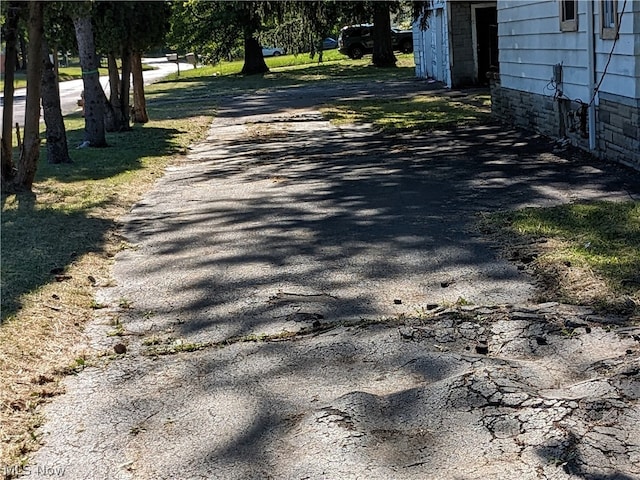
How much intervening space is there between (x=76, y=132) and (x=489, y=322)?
17.3 meters

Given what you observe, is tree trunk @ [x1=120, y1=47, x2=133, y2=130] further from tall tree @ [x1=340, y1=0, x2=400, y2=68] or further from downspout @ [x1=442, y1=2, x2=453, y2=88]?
tall tree @ [x1=340, y1=0, x2=400, y2=68]

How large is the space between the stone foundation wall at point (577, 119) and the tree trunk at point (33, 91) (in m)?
6.72

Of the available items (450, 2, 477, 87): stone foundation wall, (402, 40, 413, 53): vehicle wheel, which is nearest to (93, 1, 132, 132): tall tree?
(450, 2, 477, 87): stone foundation wall

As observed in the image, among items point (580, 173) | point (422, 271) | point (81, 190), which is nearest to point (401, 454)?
point (422, 271)

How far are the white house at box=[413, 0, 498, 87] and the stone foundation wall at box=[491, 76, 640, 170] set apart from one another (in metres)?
8.67

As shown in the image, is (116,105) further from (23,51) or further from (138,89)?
(23,51)

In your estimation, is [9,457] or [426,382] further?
[426,382]

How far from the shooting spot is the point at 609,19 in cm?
1137

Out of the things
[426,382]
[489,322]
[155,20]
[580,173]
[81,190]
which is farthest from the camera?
[155,20]

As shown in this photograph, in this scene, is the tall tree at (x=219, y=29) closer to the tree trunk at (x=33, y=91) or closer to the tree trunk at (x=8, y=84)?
the tree trunk at (x=8, y=84)

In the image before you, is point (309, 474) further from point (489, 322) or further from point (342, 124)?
point (342, 124)

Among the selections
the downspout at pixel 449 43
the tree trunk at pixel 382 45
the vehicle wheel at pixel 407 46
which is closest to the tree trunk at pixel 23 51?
the downspout at pixel 449 43

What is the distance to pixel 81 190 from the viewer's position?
479 inches

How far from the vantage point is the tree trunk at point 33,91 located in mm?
10992
